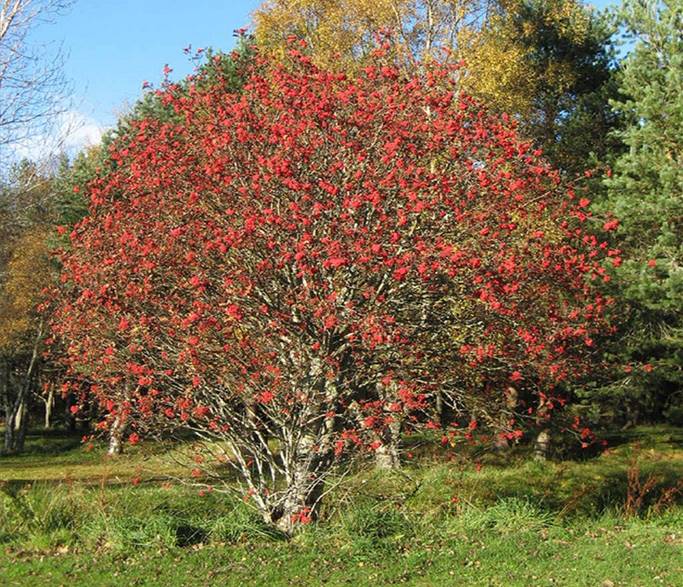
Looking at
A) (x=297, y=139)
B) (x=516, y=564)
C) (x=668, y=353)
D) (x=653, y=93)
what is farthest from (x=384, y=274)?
(x=668, y=353)

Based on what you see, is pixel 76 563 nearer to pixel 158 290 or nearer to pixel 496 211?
pixel 158 290

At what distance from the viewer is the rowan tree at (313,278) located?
8.52 m

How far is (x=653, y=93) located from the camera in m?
13.8

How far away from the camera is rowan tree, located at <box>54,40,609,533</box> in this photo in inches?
335

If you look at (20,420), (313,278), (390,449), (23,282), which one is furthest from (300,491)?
(20,420)

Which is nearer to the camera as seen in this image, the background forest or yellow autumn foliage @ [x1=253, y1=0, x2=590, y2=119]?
the background forest

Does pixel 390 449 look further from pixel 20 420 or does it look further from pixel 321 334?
pixel 20 420

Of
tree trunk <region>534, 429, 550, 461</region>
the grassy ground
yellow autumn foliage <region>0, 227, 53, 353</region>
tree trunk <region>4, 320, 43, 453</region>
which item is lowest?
tree trunk <region>534, 429, 550, 461</region>

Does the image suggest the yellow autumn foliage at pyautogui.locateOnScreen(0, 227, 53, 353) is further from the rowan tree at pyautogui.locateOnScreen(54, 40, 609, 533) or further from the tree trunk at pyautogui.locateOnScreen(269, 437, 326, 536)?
the tree trunk at pyautogui.locateOnScreen(269, 437, 326, 536)

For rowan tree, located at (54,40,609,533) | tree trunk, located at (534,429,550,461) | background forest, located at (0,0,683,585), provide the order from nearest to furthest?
background forest, located at (0,0,683,585) < rowan tree, located at (54,40,609,533) < tree trunk, located at (534,429,550,461)

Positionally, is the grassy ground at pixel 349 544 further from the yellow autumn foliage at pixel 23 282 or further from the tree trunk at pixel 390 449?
the yellow autumn foliage at pixel 23 282

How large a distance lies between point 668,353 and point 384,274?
11361 millimetres

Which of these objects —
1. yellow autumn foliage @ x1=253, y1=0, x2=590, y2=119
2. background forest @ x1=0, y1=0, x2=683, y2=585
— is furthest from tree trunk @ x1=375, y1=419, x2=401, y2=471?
yellow autumn foliage @ x1=253, y1=0, x2=590, y2=119

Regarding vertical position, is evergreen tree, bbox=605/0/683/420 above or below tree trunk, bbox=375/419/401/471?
above
